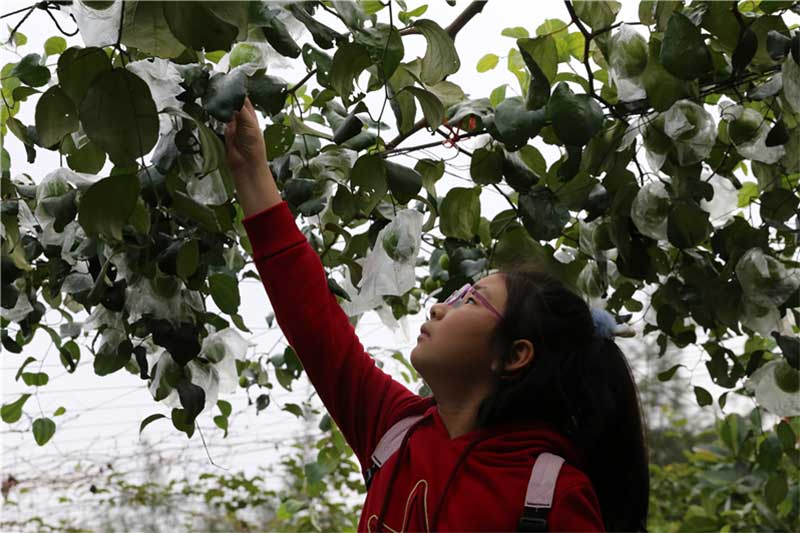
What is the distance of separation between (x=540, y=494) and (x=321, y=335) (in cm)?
26

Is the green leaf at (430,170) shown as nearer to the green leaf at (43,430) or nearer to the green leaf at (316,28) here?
the green leaf at (316,28)

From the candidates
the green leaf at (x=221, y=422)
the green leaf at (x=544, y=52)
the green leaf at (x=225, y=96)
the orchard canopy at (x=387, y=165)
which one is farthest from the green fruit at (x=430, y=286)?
the green leaf at (x=225, y=96)

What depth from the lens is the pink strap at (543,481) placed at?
809 millimetres

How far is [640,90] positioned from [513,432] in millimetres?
314

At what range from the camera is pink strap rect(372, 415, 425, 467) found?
927 millimetres

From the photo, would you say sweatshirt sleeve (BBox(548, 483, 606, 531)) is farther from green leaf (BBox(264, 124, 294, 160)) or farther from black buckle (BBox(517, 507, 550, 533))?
green leaf (BBox(264, 124, 294, 160))

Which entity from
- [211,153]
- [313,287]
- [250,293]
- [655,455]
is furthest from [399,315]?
[655,455]

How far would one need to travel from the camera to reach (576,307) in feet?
3.16

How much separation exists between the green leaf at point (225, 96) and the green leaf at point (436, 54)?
17 centimetres

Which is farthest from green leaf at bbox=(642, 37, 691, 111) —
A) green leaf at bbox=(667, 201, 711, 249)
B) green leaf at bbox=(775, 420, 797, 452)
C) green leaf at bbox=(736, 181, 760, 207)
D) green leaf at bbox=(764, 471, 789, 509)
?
green leaf at bbox=(764, 471, 789, 509)

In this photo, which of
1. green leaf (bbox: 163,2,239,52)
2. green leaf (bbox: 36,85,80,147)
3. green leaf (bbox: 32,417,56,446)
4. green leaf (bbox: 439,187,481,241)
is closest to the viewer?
green leaf (bbox: 163,2,239,52)

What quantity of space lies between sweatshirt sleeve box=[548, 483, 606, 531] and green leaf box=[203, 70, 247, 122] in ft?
1.30

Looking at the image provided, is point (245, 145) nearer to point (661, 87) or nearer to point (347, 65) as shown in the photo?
point (347, 65)

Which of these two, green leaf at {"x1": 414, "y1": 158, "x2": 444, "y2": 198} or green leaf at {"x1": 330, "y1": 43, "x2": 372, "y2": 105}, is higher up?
green leaf at {"x1": 330, "y1": 43, "x2": 372, "y2": 105}
